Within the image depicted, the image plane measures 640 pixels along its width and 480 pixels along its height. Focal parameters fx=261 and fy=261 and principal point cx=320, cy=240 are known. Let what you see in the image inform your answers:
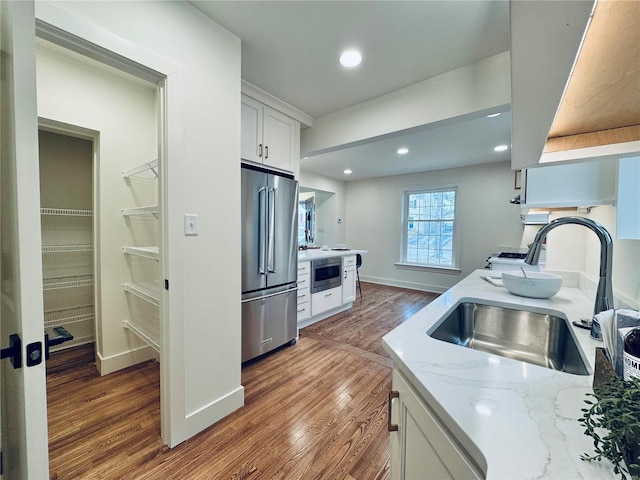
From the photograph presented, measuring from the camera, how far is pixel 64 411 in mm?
1774

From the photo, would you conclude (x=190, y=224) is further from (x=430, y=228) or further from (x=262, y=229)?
(x=430, y=228)

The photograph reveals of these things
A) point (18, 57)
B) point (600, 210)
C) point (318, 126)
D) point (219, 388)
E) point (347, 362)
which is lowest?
point (347, 362)

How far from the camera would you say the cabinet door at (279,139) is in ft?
8.32

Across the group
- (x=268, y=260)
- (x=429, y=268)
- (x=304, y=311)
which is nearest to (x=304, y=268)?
(x=304, y=311)

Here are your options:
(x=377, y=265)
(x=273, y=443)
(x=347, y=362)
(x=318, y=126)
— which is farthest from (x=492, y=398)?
(x=377, y=265)

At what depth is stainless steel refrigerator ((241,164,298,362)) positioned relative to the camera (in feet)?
7.63

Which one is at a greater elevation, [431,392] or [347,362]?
[431,392]

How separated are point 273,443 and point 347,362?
111 cm

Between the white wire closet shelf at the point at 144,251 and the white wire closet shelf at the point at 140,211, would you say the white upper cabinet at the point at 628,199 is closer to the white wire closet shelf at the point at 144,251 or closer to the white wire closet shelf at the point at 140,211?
the white wire closet shelf at the point at 144,251

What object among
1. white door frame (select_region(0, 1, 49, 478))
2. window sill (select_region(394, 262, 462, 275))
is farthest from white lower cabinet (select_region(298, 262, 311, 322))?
window sill (select_region(394, 262, 462, 275))

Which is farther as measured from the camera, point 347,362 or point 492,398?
point 347,362

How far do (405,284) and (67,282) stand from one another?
5598 millimetres

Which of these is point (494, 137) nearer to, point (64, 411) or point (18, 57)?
point (18, 57)

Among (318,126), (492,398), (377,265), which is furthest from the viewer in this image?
(377,265)
